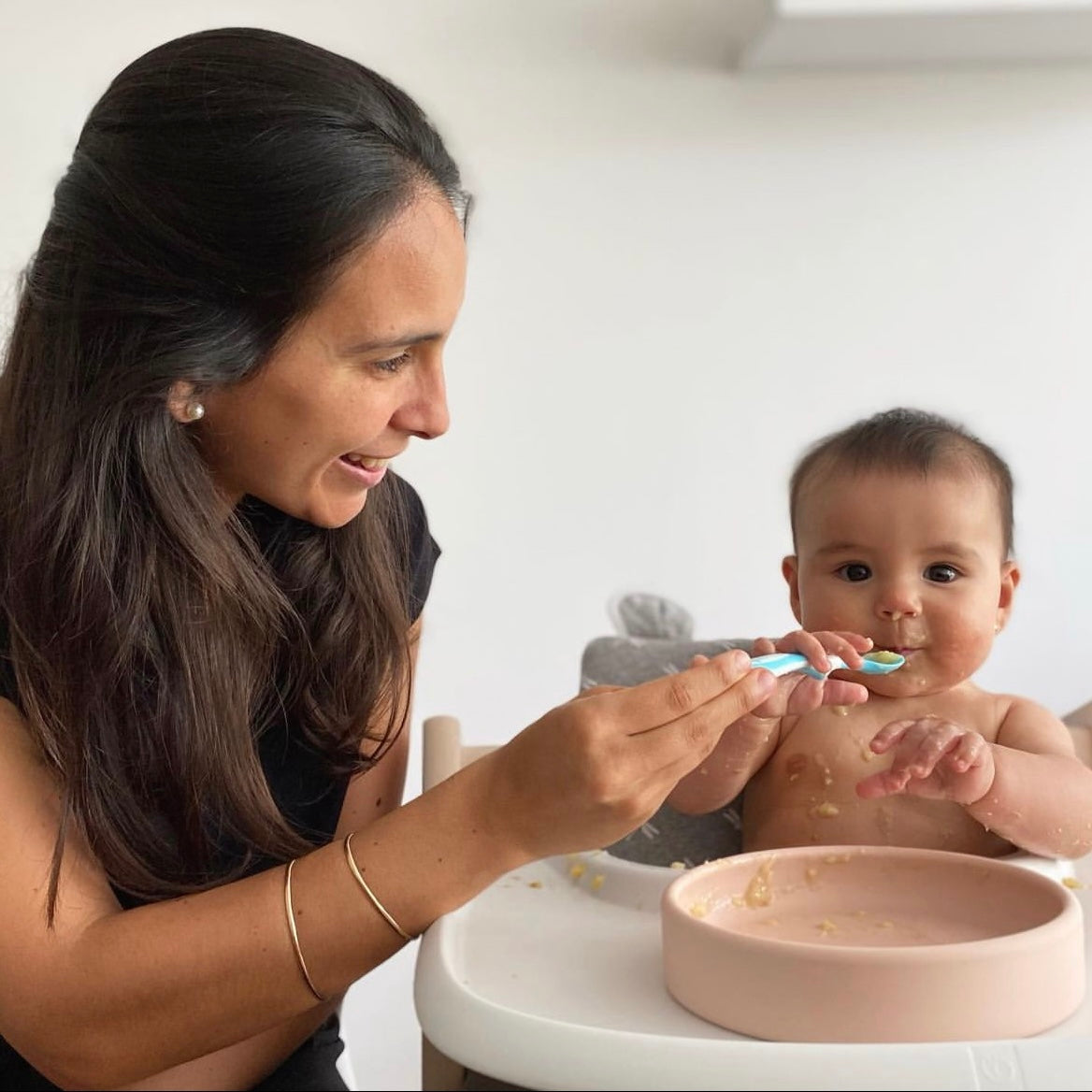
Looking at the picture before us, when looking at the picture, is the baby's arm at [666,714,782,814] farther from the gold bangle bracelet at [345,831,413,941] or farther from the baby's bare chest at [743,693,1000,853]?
the gold bangle bracelet at [345,831,413,941]

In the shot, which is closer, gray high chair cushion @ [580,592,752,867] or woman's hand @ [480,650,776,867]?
woman's hand @ [480,650,776,867]

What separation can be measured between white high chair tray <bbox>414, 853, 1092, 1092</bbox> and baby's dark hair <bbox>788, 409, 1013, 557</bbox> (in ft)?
1.12

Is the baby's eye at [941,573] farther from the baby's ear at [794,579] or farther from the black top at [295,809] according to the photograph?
the black top at [295,809]

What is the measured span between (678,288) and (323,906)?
144cm

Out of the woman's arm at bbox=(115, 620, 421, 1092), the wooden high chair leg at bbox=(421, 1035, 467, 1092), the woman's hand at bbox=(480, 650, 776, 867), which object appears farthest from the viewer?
the woman's arm at bbox=(115, 620, 421, 1092)

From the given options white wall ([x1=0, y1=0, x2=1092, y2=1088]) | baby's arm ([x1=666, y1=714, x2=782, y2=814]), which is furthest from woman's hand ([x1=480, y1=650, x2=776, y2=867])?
white wall ([x1=0, y1=0, x2=1092, y2=1088])

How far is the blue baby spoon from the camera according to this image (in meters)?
0.99

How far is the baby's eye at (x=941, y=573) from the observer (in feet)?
3.96

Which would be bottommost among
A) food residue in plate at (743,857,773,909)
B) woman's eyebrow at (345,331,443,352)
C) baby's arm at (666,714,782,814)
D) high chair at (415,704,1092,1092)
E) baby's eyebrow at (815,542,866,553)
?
high chair at (415,704,1092,1092)

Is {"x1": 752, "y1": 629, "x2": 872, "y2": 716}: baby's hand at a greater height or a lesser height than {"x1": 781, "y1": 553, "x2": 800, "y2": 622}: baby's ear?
lesser

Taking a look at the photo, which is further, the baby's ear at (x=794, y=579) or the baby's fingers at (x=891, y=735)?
the baby's ear at (x=794, y=579)

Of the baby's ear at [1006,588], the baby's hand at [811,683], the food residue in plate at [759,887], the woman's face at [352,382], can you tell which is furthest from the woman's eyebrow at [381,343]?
the baby's ear at [1006,588]

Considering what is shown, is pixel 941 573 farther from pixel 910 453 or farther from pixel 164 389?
pixel 164 389

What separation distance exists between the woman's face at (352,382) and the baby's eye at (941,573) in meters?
0.44
